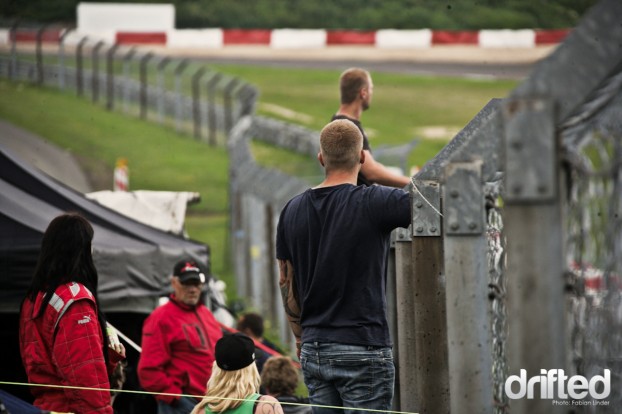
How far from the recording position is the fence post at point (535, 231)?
3.12 metres

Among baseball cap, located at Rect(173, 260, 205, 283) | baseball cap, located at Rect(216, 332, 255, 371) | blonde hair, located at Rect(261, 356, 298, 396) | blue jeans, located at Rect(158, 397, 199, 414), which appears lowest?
Result: blue jeans, located at Rect(158, 397, 199, 414)

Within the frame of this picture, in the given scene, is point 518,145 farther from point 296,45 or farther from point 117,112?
point 296,45

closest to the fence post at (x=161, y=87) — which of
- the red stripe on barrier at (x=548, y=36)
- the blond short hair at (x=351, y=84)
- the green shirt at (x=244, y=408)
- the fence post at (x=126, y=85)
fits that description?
the fence post at (x=126, y=85)

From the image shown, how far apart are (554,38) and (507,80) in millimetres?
4990

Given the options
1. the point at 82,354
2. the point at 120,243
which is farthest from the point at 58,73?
the point at 82,354

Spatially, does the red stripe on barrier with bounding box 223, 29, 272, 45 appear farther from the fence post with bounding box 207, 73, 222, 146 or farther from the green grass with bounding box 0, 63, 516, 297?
the fence post with bounding box 207, 73, 222, 146

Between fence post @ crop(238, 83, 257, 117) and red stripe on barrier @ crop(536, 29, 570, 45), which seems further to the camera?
red stripe on barrier @ crop(536, 29, 570, 45)

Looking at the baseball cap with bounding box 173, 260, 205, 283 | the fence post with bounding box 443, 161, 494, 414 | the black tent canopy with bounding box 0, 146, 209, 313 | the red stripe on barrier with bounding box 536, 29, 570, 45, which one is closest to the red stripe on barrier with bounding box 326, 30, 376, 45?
the red stripe on barrier with bounding box 536, 29, 570, 45

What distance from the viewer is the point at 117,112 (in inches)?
1501

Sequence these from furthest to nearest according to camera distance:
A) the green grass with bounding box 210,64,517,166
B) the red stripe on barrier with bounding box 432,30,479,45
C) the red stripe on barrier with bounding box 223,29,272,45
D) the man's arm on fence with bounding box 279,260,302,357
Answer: the red stripe on barrier with bounding box 223,29,272,45
the red stripe on barrier with bounding box 432,30,479,45
the green grass with bounding box 210,64,517,166
the man's arm on fence with bounding box 279,260,302,357

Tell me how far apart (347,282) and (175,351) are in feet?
10.5

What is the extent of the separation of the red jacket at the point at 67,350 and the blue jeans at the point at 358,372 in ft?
3.94

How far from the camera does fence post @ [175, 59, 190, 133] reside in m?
35.4

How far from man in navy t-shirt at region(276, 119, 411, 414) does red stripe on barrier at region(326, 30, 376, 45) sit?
45.7 m
